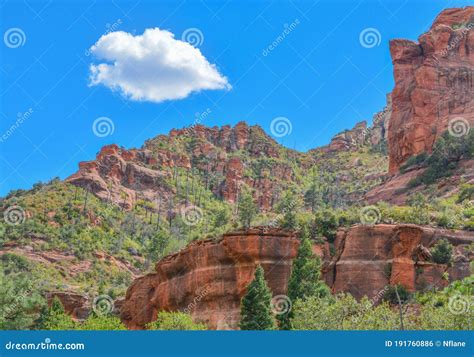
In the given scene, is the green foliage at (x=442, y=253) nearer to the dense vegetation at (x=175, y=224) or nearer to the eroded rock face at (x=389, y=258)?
the dense vegetation at (x=175, y=224)

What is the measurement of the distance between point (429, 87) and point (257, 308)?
70218 millimetres

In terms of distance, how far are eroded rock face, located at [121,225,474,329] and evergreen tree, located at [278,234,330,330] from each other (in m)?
4.08

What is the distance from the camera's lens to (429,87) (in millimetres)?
109312

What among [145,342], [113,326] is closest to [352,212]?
[113,326]

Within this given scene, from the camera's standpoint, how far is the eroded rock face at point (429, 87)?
351 ft

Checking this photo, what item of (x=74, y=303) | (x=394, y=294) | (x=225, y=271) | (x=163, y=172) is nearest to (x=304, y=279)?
(x=394, y=294)

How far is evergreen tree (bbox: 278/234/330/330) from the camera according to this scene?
52.2 meters

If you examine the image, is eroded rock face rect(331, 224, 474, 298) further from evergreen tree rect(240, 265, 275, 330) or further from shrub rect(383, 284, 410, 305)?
evergreen tree rect(240, 265, 275, 330)

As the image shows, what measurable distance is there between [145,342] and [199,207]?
5341 inches

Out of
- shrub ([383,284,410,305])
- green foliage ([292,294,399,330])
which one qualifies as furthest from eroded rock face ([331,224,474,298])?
green foliage ([292,294,399,330])

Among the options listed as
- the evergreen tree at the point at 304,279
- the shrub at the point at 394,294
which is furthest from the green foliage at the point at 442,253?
the evergreen tree at the point at 304,279

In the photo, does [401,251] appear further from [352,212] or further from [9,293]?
[9,293]

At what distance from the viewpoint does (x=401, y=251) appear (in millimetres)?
58719

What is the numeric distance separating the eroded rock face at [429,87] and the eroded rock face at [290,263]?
47971 millimetres
